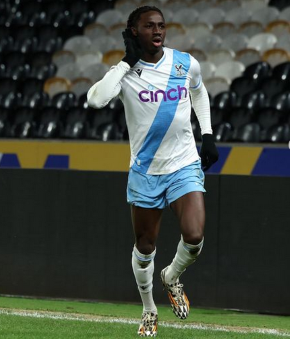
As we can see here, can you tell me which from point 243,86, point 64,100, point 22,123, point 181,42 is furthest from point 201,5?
point 22,123

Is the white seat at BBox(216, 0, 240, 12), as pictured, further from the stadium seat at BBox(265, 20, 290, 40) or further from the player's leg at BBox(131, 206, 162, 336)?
the player's leg at BBox(131, 206, 162, 336)

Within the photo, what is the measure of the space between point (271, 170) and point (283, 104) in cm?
200

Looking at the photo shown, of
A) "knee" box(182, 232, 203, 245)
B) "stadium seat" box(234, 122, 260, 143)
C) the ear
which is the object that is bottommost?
"stadium seat" box(234, 122, 260, 143)

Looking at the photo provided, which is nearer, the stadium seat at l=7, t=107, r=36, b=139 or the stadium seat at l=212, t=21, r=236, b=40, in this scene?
the stadium seat at l=7, t=107, r=36, b=139

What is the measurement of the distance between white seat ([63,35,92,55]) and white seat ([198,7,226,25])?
2084mm

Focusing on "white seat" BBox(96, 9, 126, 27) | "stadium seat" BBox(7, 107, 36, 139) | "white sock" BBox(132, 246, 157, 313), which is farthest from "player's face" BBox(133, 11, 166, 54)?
"white seat" BBox(96, 9, 126, 27)

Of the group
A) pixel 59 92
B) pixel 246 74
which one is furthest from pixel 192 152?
pixel 59 92

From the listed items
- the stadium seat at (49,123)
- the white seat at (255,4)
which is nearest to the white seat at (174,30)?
the white seat at (255,4)

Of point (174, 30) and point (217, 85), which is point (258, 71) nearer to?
point (217, 85)

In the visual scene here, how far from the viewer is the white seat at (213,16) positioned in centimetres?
1520

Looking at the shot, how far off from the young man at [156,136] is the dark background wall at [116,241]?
2.14 metres

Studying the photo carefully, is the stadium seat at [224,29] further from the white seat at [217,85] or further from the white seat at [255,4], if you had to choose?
the white seat at [217,85]

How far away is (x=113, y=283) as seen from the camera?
27.4ft

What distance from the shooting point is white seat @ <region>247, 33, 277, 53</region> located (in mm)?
14044
